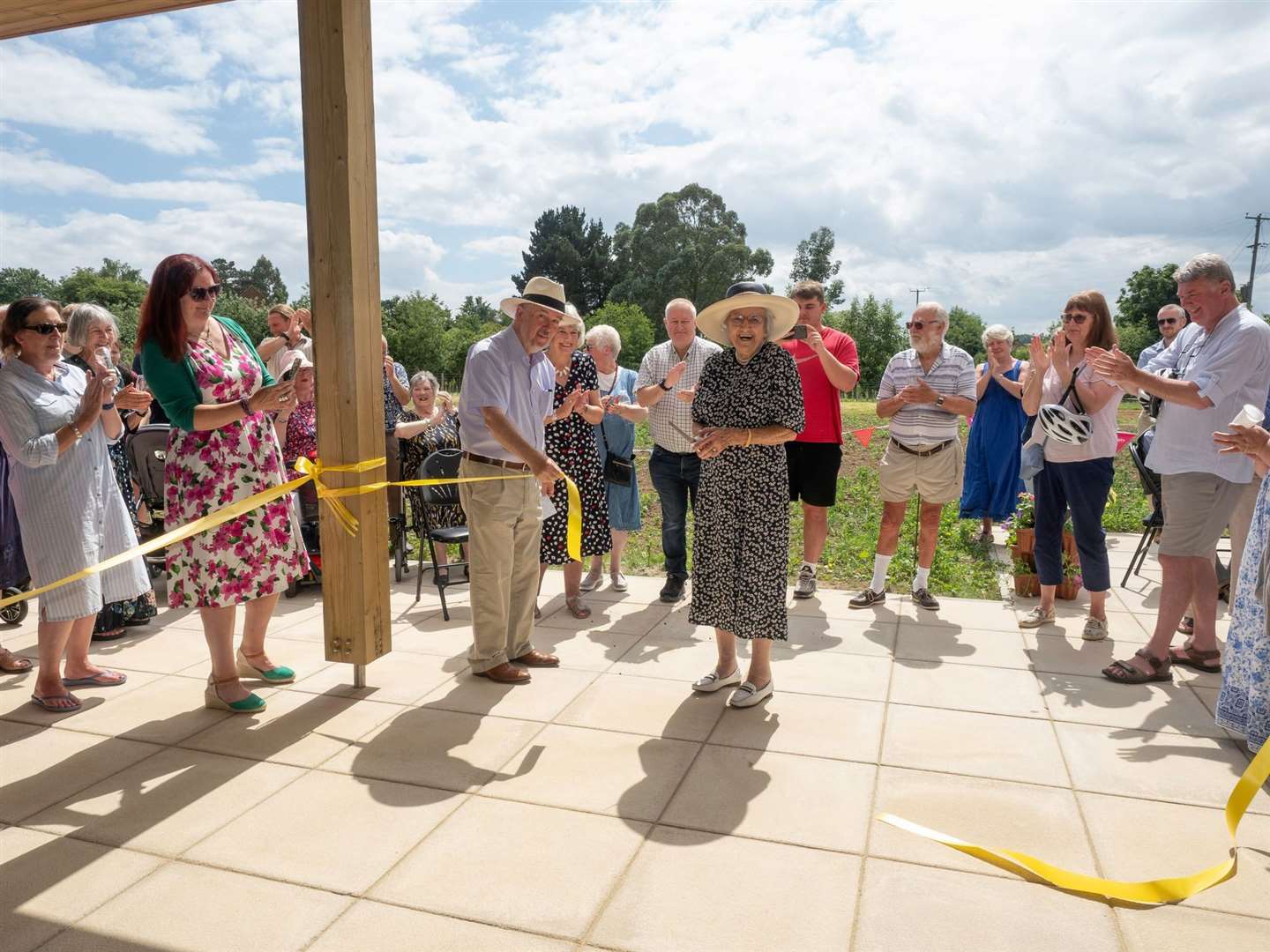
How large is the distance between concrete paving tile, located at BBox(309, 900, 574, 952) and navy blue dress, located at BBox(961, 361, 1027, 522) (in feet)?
20.2

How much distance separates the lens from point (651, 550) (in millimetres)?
7324

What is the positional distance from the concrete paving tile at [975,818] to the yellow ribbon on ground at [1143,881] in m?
0.03

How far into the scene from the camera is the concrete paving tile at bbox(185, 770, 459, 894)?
2436 mm

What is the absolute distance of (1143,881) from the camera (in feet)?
7.78

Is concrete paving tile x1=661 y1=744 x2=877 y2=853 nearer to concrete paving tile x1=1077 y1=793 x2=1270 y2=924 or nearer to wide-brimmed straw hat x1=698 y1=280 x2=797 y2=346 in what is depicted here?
concrete paving tile x1=1077 y1=793 x2=1270 y2=924

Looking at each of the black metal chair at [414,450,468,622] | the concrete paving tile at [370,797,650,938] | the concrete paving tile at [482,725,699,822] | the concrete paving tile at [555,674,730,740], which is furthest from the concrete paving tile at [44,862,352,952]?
the black metal chair at [414,450,468,622]

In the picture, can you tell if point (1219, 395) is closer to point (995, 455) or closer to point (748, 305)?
point (748, 305)

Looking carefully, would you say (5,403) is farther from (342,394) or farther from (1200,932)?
(1200,932)

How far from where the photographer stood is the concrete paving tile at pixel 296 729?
3.24 meters

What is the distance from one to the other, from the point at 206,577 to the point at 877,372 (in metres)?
49.0

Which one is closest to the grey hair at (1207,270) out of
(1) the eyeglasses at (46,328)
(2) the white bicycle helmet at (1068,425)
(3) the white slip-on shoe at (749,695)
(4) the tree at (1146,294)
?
(2) the white bicycle helmet at (1068,425)

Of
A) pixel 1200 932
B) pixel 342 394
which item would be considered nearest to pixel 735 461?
pixel 342 394

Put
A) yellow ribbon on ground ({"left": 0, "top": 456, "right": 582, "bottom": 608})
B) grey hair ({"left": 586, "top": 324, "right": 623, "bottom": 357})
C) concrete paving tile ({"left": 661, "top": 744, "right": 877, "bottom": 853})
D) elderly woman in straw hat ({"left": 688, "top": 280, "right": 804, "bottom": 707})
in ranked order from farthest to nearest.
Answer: grey hair ({"left": 586, "top": 324, "right": 623, "bottom": 357}) < elderly woman in straw hat ({"left": 688, "top": 280, "right": 804, "bottom": 707}) < yellow ribbon on ground ({"left": 0, "top": 456, "right": 582, "bottom": 608}) < concrete paving tile ({"left": 661, "top": 744, "right": 877, "bottom": 853})

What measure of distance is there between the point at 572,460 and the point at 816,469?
1581 millimetres
